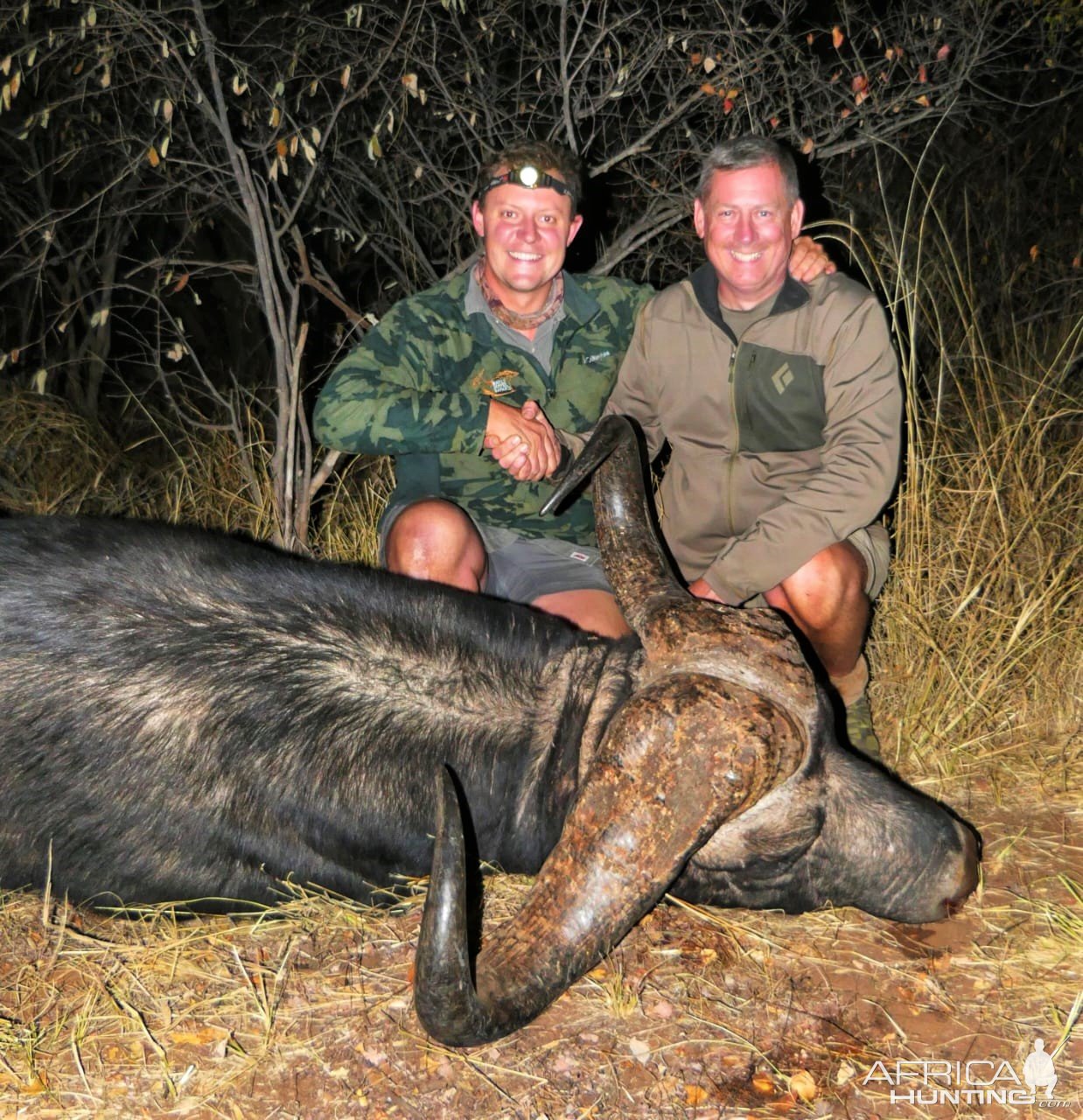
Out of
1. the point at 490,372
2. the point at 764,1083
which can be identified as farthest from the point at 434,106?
the point at 764,1083

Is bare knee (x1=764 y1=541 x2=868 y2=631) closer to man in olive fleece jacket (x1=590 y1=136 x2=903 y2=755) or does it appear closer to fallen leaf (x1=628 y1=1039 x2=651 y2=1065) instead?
man in olive fleece jacket (x1=590 y1=136 x2=903 y2=755)

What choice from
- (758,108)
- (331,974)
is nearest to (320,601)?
(331,974)

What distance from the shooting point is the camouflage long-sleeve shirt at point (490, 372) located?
4230 mm

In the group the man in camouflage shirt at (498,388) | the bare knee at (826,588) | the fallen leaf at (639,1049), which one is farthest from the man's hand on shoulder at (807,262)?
the fallen leaf at (639,1049)

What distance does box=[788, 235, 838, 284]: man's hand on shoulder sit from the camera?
4023 mm

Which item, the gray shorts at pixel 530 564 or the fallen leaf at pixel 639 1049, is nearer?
→ the fallen leaf at pixel 639 1049

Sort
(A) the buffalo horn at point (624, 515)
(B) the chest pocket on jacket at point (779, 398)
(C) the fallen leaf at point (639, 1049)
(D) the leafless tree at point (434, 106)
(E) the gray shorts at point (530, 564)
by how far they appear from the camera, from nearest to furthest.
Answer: (C) the fallen leaf at point (639, 1049) < (A) the buffalo horn at point (624, 515) < (B) the chest pocket on jacket at point (779, 398) < (E) the gray shorts at point (530, 564) < (D) the leafless tree at point (434, 106)

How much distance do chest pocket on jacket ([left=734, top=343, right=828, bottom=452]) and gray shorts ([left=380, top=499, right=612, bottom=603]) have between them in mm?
732

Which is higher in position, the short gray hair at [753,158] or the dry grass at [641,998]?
the short gray hair at [753,158]

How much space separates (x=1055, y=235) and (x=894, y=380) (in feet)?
20.2

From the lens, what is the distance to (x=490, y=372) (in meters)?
4.34

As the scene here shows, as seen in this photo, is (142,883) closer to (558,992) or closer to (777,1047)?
(558,992)

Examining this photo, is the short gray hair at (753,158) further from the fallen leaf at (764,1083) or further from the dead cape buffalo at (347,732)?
the fallen leaf at (764,1083)

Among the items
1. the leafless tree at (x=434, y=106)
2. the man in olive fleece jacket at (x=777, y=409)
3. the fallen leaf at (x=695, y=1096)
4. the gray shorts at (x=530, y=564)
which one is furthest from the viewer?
the leafless tree at (x=434, y=106)
